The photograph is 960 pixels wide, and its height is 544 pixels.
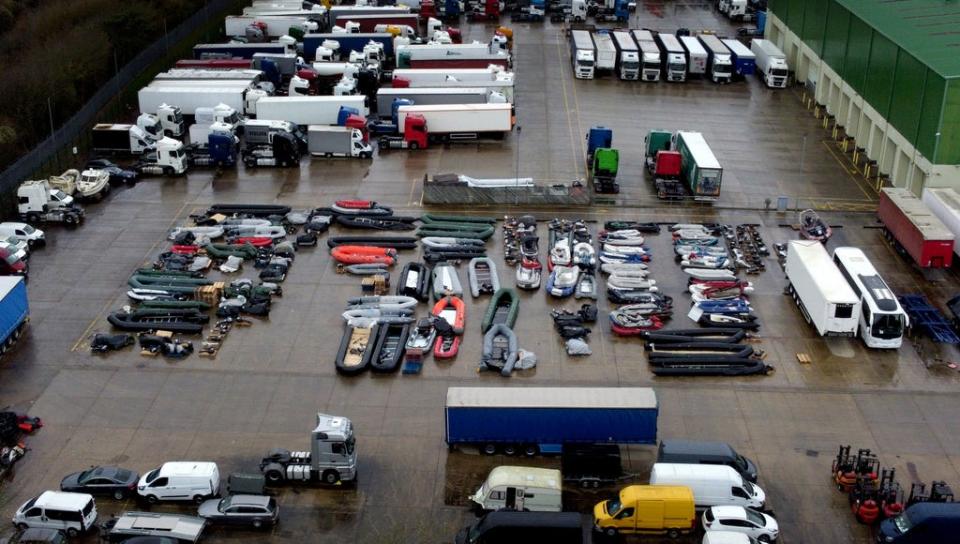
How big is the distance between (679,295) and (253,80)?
120ft

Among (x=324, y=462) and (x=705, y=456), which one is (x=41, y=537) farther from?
(x=705, y=456)

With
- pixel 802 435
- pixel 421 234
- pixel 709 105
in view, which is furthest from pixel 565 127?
pixel 802 435

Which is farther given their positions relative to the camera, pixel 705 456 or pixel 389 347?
pixel 389 347

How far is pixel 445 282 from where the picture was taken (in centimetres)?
4094

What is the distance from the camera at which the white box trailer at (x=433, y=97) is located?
62.7m

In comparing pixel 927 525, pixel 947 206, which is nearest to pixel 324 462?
pixel 927 525

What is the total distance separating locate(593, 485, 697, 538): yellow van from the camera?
27391 mm

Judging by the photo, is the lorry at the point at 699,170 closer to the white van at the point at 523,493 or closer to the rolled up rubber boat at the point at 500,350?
the rolled up rubber boat at the point at 500,350

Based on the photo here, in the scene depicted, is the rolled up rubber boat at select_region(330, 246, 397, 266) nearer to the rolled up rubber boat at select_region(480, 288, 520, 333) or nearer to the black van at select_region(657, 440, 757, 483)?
the rolled up rubber boat at select_region(480, 288, 520, 333)

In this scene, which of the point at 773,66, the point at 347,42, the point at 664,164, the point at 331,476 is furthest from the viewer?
the point at 347,42

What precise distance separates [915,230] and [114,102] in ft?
157

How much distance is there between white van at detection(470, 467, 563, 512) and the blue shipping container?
19.3m

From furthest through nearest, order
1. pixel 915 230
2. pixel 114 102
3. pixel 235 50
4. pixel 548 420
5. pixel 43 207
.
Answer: pixel 235 50 → pixel 114 102 → pixel 43 207 → pixel 915 230 → pixel 548 420

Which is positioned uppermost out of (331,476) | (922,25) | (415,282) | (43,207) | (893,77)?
(922,25)
